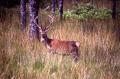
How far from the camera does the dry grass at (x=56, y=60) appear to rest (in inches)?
180

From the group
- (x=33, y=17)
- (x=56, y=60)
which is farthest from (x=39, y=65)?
(x=33, y=17)

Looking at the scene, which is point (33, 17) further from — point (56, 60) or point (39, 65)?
point (39, 65)

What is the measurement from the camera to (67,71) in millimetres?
4887

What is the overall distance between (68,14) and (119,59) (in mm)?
9238

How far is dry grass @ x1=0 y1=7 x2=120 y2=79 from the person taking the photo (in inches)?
180

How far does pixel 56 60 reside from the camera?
532cm

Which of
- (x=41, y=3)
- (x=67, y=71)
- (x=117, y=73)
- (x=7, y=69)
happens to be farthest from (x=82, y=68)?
(x=41, y=3)

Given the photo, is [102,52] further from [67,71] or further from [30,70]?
[30,70]

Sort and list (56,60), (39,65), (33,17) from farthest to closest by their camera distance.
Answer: (33,17)
(56,60)
(39,65)

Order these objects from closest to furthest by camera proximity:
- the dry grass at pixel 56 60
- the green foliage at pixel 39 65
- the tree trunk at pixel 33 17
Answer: the dry grass at pixel 56 60 < the green foliage at pixel 39 65 < the tree trunk at pixel 33 17

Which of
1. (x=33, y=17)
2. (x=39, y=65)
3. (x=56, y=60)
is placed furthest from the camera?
(x=33, y=17)

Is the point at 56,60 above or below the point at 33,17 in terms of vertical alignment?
below

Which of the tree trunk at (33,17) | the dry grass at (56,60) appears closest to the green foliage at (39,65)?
the dry grass at (56,60)

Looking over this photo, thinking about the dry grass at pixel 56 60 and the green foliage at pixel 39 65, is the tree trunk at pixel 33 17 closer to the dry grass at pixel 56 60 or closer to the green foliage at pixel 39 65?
the dry grass at pixel 56 60
